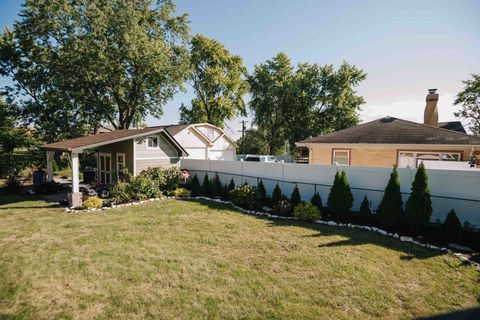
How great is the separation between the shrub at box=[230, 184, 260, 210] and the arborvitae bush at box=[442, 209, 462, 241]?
6936 millimetres

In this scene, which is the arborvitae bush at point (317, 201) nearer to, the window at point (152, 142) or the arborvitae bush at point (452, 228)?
the arborvitae bush at point (452, 228)

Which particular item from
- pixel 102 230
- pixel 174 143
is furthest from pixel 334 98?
pixel 102 230

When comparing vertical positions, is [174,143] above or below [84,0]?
below

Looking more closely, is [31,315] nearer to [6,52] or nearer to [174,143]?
[174,143]

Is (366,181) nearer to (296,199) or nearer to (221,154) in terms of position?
(296,199)

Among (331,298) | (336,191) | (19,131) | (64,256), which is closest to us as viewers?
(331,298)

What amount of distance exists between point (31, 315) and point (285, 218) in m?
8.12

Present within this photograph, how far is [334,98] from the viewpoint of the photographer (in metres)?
31.7

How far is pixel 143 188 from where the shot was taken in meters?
13.4

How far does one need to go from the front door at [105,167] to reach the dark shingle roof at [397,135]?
1410 cm

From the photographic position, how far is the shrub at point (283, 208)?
34.9ft

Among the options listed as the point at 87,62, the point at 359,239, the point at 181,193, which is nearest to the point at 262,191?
the point at 181,193

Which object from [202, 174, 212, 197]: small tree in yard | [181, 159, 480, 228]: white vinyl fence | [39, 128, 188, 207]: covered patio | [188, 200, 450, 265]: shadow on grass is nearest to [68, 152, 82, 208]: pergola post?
[39, 128, 188, 207]: covered patio

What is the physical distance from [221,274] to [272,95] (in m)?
30.5
